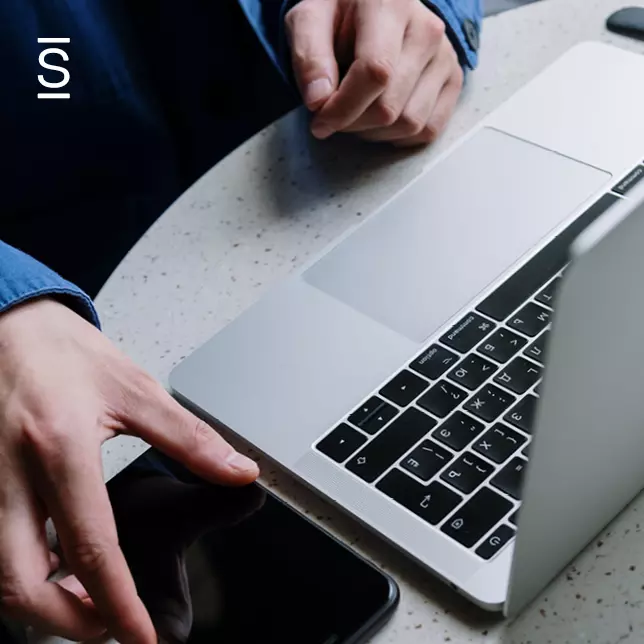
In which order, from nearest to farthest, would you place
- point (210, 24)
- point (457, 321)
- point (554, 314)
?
point (554, 314), point (457, 321), point (210, 24)

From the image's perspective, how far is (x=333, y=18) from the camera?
723mm

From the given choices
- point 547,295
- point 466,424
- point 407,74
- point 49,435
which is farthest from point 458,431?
point 407,74

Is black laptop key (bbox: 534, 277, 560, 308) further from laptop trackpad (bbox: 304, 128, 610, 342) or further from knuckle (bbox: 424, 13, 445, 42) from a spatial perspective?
knuckle (bbox: 424, 13, 445, 42)

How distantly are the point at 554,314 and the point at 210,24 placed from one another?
26.7 inches

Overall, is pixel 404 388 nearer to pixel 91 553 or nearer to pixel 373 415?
pixel 373 415

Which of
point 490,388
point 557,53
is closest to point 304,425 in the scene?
point 490,388

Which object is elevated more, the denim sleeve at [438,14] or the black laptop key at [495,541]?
the denim sleeve at [438,14]

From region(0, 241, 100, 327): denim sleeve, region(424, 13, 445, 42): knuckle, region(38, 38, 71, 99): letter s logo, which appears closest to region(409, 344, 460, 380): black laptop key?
region(0, 241, 100, 327): denim sleeve

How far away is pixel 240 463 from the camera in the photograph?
19.1 inches

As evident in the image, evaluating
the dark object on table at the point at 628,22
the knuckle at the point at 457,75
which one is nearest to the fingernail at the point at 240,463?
the knuckle at the point at 457,75

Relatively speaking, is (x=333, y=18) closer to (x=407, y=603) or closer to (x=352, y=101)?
(x=352, y=101)

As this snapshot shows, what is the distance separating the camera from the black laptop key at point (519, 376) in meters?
0.49

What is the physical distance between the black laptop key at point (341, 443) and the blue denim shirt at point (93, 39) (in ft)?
1.26

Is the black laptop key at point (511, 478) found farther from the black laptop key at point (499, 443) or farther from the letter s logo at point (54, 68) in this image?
the letter s logo at point (54, 68)
